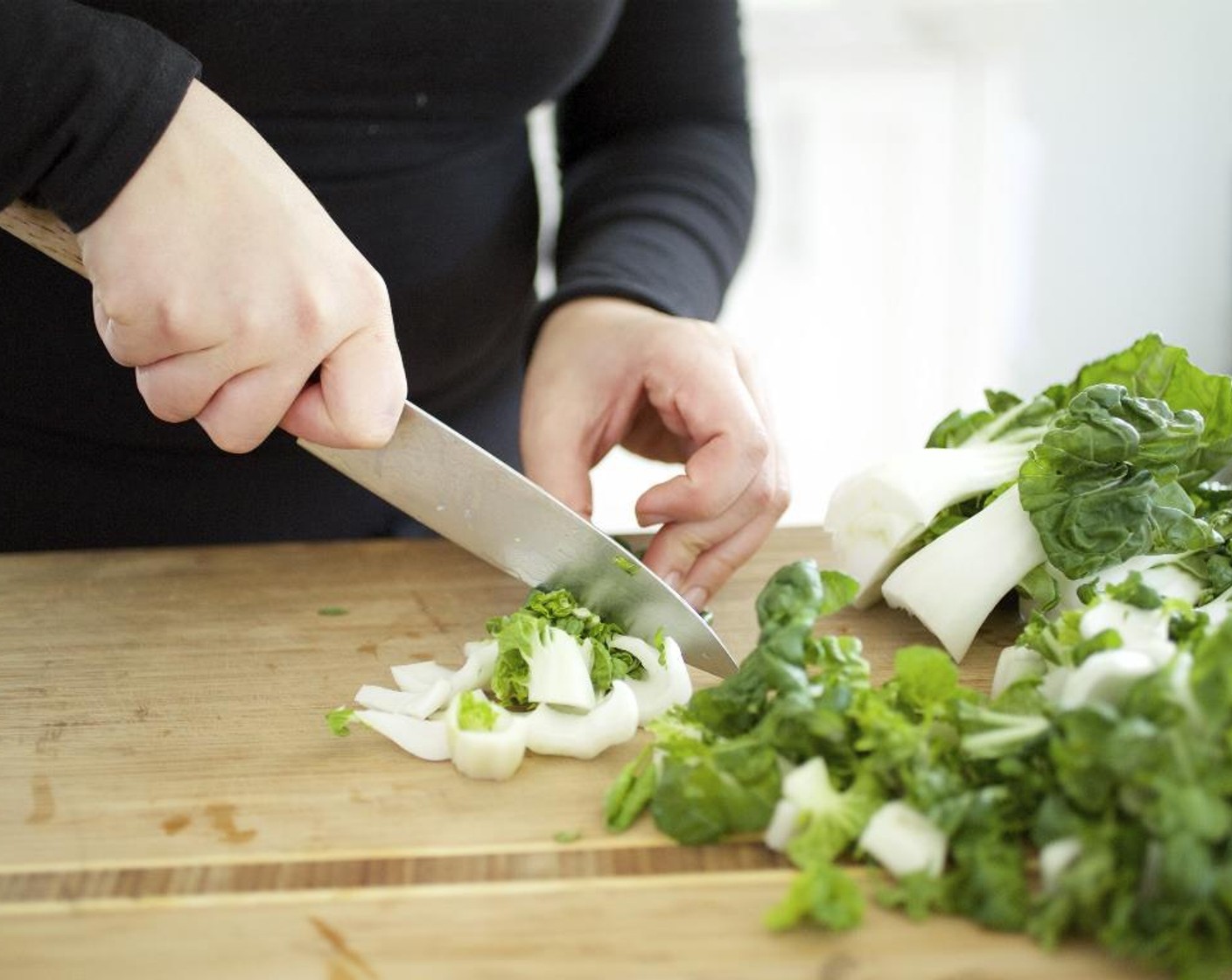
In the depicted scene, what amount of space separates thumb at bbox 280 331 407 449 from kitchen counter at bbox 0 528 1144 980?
27cm

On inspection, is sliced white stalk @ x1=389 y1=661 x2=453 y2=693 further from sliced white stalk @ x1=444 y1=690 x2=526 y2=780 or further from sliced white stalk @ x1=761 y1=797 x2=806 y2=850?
sliced white stalk @ x1=761 y1=797 x2=806 y2=850

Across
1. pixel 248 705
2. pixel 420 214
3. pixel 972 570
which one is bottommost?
pixel 248 705

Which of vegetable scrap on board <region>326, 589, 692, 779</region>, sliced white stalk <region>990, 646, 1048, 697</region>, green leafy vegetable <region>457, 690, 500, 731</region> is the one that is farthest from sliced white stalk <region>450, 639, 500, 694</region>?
sliced white stalk <region>990, 646, 1048, 697</region>

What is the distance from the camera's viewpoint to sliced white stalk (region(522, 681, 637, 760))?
1125 mm

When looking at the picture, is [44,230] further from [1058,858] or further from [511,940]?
[1058,858]

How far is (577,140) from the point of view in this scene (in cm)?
204

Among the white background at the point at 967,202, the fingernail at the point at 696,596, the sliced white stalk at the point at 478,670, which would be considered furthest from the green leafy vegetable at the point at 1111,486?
the white background at the point at 967,202

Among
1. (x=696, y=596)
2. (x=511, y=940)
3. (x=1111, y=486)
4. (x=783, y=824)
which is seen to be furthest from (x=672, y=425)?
(x=511, y=940)

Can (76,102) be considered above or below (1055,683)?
above

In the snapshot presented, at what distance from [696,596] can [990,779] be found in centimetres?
51

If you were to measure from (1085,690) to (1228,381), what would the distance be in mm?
520

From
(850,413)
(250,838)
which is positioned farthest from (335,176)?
(850,413)

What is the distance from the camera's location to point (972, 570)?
1284 mm

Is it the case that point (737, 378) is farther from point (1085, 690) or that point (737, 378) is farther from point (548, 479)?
point (1085, 690)
